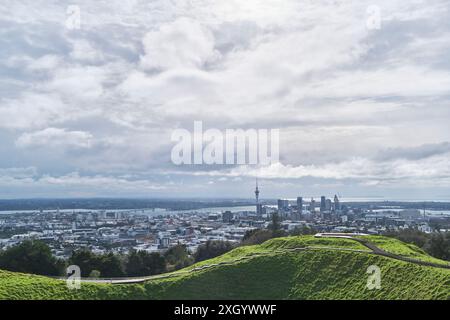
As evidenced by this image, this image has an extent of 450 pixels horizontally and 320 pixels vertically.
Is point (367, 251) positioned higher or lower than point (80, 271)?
higher

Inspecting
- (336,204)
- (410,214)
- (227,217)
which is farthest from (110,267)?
(410,214)

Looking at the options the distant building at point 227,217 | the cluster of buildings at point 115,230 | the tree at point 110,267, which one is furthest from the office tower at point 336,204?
the tree at point 110,267

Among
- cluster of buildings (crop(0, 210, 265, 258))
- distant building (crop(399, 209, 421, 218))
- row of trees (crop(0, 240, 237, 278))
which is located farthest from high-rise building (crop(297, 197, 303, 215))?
row of trees (crop(0, 240, 237, 278))

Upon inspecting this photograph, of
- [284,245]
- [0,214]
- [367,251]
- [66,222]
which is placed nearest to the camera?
[367,251]

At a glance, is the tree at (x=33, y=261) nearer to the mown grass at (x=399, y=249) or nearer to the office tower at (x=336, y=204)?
the mown grass at (x=399, y=249)

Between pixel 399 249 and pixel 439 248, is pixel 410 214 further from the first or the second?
pixel 399 249
